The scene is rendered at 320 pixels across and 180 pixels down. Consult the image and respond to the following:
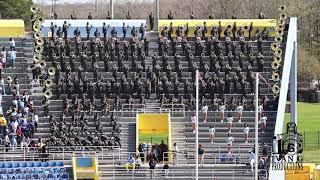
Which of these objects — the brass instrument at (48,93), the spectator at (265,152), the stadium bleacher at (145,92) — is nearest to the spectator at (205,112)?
the stadium bleacher at (145,92)

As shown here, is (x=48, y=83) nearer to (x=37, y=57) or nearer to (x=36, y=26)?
(x=37, y=57)

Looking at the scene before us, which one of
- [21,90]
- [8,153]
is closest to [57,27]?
[21,90]

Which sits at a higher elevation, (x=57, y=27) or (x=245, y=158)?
(x=57, y=27)

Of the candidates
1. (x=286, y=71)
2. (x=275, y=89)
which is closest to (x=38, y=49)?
(x=275, y=89)

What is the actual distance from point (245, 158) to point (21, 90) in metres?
11.3

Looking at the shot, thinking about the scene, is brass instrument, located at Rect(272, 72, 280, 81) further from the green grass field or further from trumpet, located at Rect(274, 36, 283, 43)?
the green grass field

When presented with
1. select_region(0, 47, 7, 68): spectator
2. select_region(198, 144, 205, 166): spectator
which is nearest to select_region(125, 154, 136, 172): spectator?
select_region(198, 144, 205, 166): spectator

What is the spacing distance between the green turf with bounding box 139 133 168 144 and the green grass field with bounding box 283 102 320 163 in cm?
921

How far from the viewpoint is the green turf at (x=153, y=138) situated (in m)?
69.6

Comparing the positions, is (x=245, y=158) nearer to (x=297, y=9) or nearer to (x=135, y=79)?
(x=135, y=79)

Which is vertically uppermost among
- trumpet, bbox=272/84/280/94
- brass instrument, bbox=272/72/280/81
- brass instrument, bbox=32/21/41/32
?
brass instrument, bbox=32/21/41/32

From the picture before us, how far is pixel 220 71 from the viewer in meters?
69.8

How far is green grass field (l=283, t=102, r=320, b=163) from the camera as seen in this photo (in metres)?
83.3

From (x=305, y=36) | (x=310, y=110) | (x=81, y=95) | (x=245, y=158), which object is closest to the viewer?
(x=245, y=158)
